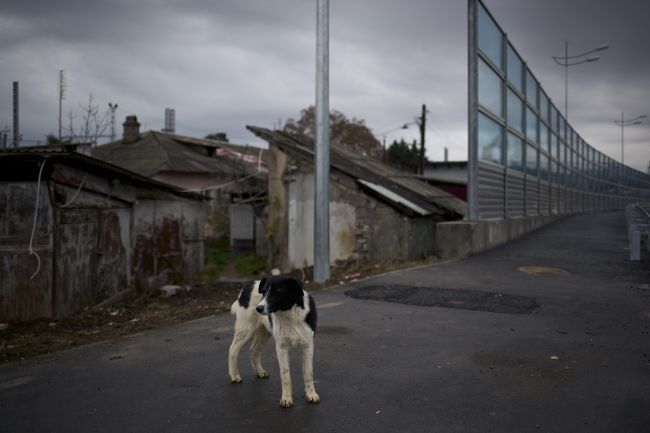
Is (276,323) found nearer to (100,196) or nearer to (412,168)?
(100,196)

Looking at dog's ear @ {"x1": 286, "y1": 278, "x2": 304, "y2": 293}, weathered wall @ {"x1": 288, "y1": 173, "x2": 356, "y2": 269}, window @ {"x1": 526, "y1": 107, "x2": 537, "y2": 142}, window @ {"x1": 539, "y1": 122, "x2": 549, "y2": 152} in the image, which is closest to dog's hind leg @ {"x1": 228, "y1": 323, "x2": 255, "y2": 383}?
dog's ear @ {"x1": 286, "y1": 278, "x2": 304, "y2": 293}

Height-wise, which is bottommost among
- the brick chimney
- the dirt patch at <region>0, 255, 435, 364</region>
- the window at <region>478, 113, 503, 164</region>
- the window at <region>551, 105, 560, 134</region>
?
the dirt patch at <region>0, 255, 435, 364</region>

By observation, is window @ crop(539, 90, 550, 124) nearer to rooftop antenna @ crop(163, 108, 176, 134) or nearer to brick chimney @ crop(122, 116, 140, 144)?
brick chimney @ crop(122, 116, 140, 144)

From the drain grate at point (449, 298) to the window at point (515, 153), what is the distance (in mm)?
8430

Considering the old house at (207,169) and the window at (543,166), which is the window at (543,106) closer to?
the window at (543,166)

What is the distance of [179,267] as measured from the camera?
13.2 meters

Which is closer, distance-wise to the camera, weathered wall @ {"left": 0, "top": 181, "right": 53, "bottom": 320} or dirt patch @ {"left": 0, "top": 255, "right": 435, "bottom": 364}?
dirt patch @ {"left": 0, "top": 255, "right": 435, "bottom": 364}

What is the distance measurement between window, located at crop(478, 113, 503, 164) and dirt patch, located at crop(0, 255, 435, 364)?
10.8 feet

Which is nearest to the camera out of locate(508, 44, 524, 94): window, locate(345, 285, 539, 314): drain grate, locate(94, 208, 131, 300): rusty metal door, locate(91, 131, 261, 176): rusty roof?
locate(345, 285, 539, 314): drain grate

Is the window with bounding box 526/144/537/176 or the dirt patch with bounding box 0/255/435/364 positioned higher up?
the window with bounding box 526/144/537/176

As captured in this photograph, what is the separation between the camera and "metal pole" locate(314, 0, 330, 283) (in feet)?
31.3

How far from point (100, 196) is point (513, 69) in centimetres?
1261

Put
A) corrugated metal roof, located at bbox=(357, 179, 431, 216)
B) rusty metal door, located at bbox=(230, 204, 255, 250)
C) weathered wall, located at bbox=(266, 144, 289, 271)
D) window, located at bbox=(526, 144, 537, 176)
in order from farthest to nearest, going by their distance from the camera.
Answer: rusty metal door, located at bbox=(230, 204, 255, 250), window, located at bbox=(526, 144, 537, 176), weathered wall, located at bbox=(266, 144, 289, 271), corrugated metal roof, located at bbox=(357, 179, 431, 216)

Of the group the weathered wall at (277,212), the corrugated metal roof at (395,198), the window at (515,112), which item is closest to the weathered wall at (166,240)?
the weathered wall at (277,212)
